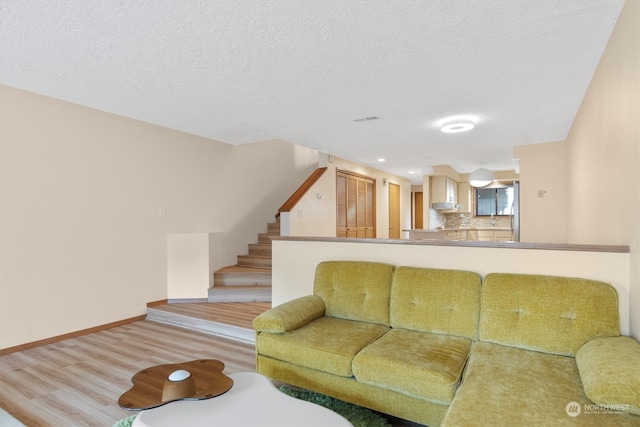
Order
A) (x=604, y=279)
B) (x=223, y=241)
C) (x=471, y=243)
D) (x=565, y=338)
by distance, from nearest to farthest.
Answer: (x=565, y=338)
(x=604, y=279)
(x=471, y=243)
(x=223, y=241)

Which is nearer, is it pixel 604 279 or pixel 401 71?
pixel 604 279

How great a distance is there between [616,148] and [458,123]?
6.33ft

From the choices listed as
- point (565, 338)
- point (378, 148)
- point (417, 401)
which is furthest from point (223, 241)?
point (565, 338)

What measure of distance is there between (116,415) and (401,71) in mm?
3124

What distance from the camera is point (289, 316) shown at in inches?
97.3

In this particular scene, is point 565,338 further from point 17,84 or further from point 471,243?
point 17,84

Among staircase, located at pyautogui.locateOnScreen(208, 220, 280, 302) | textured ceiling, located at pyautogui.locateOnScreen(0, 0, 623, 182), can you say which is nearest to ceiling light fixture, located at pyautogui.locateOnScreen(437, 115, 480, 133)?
textured ceiling, located at pyautogui.locateOnScreen(0, 0, 623, 182)

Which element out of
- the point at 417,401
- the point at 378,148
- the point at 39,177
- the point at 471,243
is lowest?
the point at 417,401

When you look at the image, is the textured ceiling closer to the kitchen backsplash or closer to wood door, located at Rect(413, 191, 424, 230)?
the kitchen backsplash

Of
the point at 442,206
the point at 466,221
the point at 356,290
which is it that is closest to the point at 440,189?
the point at 442,206

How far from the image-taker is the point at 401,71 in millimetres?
2627

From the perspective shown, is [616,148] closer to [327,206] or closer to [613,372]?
[613,372]

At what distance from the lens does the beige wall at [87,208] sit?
3203mm

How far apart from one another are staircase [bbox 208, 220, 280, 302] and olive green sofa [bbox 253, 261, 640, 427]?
1902mm
